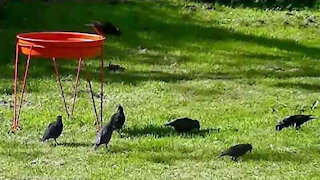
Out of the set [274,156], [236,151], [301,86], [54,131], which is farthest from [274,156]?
[301,86]

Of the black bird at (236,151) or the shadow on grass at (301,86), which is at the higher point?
the black bird at (236,151)

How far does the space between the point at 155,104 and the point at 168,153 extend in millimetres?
→ 2823

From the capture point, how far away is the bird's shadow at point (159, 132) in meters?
8.16

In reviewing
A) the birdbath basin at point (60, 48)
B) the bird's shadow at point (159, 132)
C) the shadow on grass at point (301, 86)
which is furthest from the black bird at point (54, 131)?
the shadow on grass at point (301, 86)

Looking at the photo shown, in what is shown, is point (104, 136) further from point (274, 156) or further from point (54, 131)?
point (274, 156)

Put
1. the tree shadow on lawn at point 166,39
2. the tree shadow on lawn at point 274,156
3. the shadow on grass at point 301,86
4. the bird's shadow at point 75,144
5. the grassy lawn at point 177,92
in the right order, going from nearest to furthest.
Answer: the grassy lawn at point 177,92
the tree shadow on lawn at point 274,156
the bird's shadow at point 75,144
the shadow on grass at point 301,86
the tree shadow on lawn at point 166,39

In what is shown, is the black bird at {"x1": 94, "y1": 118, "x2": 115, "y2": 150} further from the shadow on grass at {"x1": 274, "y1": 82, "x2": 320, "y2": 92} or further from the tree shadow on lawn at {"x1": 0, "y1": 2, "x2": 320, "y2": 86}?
the tree shadow on lawn at {"x1": 0, "y1": 2, "x2": 320, "y2": 86}

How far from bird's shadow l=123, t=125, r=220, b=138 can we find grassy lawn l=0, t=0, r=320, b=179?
0.01 metres

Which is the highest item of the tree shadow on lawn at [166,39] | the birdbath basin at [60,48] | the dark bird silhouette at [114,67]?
the birdbath basin at [60,48]

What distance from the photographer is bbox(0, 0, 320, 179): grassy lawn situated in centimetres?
703

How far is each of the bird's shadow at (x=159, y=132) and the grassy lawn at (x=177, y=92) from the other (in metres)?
0.01

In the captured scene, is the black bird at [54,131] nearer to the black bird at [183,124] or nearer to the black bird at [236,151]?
the black bird at [183,124]

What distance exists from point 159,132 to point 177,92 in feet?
9.50

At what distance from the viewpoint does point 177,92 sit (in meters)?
11.2
